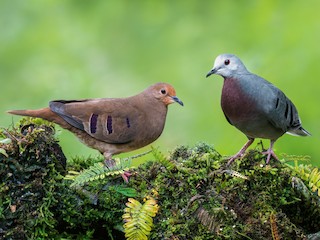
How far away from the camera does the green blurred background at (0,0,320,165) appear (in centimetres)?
693

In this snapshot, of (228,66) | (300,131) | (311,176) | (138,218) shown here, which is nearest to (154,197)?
(138,218)

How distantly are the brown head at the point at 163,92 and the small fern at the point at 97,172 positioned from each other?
0.92 m

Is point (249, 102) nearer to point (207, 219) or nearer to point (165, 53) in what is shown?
point (207, 219)

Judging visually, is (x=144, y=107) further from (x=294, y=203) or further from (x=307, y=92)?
(x=307, y=92)

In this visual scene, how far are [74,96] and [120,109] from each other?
1.98 metres

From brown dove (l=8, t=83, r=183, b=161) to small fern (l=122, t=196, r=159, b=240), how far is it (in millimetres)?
829

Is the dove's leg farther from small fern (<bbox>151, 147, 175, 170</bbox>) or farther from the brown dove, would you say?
small fern (<bbox>151, 147, 175, 170</bbox>)

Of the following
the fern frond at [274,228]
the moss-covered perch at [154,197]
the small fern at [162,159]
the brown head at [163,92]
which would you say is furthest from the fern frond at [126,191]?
the brown head at [163,92]

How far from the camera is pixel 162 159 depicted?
468 centimetres

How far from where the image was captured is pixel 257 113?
548 cm

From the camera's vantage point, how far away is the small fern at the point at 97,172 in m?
4.47

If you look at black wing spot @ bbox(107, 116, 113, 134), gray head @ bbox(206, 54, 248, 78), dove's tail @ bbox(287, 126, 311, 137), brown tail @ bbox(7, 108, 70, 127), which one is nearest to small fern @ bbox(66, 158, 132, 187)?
black wing spot @ bbox(107, 116, 113, 134)

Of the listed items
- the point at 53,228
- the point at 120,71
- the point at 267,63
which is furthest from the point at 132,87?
the point at 53,228

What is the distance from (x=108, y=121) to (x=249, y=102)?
0.99 metres
